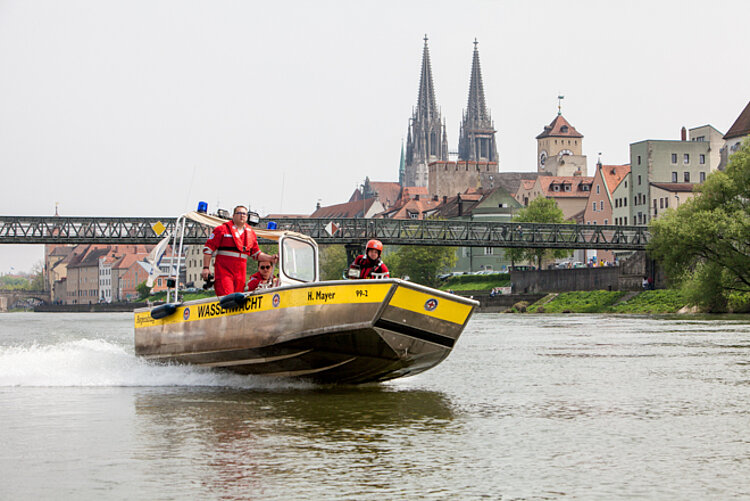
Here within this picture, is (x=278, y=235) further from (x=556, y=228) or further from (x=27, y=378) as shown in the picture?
(x=556, y=228)

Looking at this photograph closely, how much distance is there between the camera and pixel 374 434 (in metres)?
12.6

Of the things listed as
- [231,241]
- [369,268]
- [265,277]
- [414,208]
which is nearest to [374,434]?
[369,268]

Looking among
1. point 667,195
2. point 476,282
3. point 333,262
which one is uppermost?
point 667,195

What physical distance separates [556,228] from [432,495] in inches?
4090

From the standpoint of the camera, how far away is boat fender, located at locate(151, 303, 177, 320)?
714 inches

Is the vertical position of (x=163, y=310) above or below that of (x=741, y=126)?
below

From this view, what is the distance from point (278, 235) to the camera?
18.2 m

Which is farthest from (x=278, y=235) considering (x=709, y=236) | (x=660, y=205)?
(x=660, y=205)

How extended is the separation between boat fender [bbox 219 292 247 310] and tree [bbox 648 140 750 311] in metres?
47.9

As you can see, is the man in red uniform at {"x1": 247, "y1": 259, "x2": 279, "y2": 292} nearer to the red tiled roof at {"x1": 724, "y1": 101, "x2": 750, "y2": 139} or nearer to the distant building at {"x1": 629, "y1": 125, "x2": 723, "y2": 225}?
the red tiled roof at {"x1": 724, "y1": 101, "x2": 750, "y2": 139}

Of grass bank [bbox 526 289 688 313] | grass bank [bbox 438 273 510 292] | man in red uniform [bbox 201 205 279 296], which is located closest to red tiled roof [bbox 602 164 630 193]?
grass bank [bbox 438 273 510 292]

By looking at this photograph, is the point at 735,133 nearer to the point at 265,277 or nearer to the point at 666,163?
the point at 666,163

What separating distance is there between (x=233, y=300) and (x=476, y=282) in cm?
10477

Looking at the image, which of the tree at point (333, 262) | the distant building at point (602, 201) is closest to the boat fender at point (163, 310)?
the distant building at point (602, 201)
